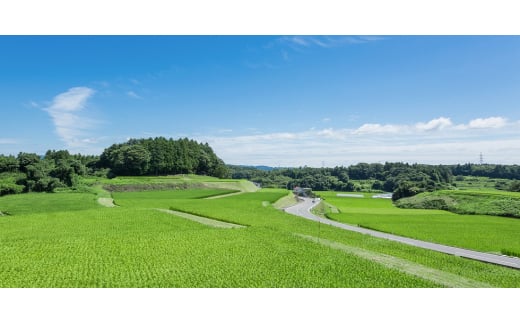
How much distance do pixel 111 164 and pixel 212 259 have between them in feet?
250

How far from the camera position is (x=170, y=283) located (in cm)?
1255

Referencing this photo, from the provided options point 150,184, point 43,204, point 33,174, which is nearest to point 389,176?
point 150,184

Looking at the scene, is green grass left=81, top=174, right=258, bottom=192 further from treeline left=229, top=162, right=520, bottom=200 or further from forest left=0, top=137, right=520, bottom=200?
treeline left=229, top=162, right=520, bottom=200

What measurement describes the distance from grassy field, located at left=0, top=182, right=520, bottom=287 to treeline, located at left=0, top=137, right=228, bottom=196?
25503 millimetres

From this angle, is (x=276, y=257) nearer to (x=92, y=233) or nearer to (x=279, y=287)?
(x=279, y=287)

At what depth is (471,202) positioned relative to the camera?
4172 cm

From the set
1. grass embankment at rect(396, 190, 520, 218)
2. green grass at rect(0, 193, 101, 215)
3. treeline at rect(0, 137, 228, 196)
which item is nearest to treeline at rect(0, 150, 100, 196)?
treeline at rect(0, 137, 228, 196)

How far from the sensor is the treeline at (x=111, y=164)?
162 feet

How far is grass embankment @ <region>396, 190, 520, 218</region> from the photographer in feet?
Answer: 121

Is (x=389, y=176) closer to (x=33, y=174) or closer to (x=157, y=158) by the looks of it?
(x=157, y=158)

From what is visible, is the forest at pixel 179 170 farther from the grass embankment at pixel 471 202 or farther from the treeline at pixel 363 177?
the grass embankment at pixel 471 202

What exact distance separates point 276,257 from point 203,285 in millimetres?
5332

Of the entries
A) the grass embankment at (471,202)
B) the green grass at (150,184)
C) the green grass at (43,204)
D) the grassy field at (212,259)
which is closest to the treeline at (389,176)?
the grass embankment at (471,202)

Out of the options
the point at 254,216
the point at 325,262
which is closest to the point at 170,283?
the point at 325,262
